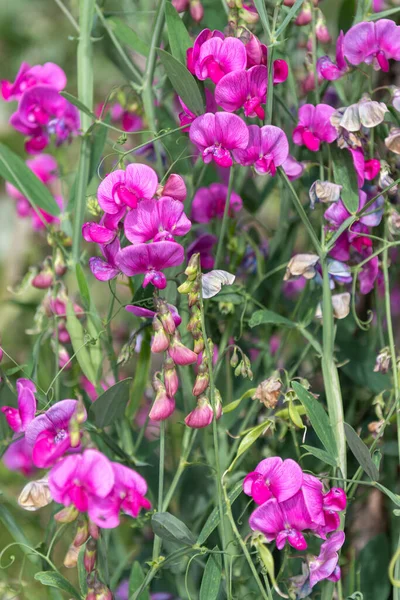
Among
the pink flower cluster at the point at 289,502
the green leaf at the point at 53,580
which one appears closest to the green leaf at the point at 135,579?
the green leaf at the point at 53,580

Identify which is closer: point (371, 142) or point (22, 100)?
point (371, 142)

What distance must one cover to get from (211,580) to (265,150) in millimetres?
487

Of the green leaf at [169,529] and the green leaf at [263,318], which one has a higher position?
the green leaf at [263,318]

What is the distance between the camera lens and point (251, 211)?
1.26m

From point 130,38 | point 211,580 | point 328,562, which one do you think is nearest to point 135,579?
point 211,580

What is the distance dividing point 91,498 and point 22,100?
0.64 m

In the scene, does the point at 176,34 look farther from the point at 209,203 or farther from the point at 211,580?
the point at 211,580

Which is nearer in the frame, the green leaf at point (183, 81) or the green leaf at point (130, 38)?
the green leaf at point (183, 81)

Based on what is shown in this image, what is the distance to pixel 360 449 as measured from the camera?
2.61ft

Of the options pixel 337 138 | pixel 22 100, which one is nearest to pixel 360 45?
pixel 337 138

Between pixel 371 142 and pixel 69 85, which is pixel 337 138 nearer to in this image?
pixel 371 142

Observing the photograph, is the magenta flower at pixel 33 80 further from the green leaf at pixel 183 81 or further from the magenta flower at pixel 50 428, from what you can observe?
the magenta flower at pixel 50 428

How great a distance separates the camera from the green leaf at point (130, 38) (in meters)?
1.04

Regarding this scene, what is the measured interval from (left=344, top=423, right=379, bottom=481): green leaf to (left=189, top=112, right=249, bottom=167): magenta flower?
12.6 inches
